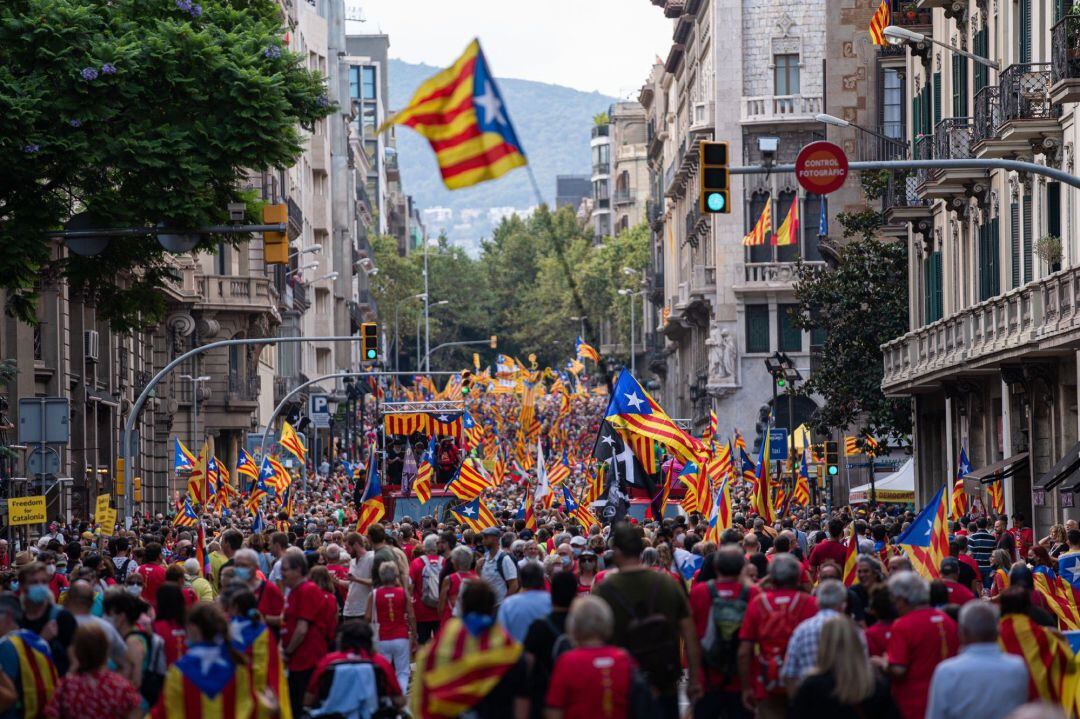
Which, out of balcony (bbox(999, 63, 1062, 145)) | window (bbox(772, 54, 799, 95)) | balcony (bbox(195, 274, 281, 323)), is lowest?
balcony (bbox(195, 274, 281, 323))

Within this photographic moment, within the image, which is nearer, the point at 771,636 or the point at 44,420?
the point at 771,636

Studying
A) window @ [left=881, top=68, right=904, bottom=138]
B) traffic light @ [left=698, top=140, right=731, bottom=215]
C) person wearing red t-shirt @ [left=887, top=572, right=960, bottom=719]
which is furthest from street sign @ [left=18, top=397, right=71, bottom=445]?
window @ [left=881, top=68, right=904, bottom=138]

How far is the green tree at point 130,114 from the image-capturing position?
2216 centimetres

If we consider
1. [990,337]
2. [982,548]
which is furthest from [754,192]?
[982,548]

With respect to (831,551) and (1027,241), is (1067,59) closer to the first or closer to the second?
(1027,241)

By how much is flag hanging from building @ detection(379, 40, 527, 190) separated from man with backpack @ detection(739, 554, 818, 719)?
18.1ft

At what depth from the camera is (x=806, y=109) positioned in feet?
247

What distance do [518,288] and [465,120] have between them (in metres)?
148

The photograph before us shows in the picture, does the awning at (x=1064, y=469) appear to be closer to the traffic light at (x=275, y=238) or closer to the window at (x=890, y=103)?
the traffic light at (x=275, y=238)

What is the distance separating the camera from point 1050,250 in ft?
99.3

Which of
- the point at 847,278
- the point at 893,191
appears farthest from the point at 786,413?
the point at 893,191

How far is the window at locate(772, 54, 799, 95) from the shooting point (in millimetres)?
75688

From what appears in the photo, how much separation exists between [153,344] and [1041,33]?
96.7ft

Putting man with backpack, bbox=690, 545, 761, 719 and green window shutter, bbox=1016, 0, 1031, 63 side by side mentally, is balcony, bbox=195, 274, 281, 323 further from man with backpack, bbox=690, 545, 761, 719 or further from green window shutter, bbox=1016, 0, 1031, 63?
man with backpack, bbox=690, 545, 761, 719
